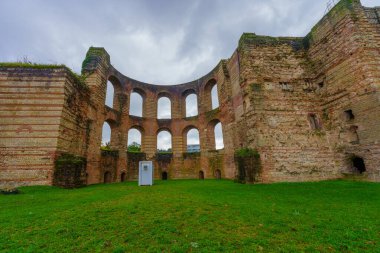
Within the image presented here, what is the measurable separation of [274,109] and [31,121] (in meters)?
15.1

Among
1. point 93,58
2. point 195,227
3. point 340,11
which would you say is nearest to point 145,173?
point 195,227

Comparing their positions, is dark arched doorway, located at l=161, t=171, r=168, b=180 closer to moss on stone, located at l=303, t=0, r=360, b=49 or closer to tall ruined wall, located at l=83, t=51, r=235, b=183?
tall ruined wall, located at l=83, t=51, r=235, b=183

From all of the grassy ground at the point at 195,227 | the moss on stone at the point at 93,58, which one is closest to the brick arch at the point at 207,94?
the moss on stone at the point at 93,58

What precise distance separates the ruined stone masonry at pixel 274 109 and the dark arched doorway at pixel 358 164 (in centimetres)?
5

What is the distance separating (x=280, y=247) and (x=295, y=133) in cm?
1057

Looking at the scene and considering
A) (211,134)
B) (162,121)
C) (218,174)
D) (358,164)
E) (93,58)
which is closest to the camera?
(358,164)

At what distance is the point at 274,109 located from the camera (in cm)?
1271

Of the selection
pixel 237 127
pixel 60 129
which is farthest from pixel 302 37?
pixel 60 129

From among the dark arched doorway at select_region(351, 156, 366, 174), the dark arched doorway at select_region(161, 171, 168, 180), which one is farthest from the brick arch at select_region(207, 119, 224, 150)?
the dark arched doorway at select_region(351, 156, 366, 174)

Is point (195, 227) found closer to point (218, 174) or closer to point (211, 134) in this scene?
point (218, 174)

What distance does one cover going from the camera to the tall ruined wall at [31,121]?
1082cm

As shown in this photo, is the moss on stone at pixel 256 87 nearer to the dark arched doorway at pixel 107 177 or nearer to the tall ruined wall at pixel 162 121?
the tall ruined wall at pixel 162 121

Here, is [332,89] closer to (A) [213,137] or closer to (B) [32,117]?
(A) [213,137]

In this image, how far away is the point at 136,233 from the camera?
12.9ft
